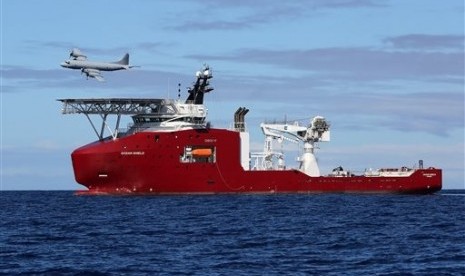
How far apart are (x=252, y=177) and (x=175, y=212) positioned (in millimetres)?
26593

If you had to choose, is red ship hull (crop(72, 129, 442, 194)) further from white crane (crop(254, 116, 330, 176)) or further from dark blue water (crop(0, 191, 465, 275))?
dark blue water (crop(0, 191, 465, 275))

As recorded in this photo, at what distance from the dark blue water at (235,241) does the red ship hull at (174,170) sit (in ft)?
60.5

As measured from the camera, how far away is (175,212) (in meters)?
57.3

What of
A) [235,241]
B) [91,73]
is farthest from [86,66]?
[235,241]

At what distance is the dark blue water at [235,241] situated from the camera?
2967 cm

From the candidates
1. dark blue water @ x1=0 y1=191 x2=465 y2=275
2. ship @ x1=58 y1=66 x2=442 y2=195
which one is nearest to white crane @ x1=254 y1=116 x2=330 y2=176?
ship @ x1=58 y1=66 x2=442 y2=195

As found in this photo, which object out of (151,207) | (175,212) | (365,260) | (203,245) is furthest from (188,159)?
(365,260)

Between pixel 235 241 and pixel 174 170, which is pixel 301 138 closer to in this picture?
pixel 174 170

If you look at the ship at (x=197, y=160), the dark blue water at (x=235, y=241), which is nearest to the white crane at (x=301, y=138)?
the ship at (x=197, y=160)

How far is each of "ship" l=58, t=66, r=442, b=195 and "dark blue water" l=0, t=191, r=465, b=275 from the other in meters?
18.7

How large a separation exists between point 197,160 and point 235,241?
44684 millimetres

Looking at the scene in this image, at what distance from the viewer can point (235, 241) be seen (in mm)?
37594

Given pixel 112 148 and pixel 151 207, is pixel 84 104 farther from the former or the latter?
pixel 151 207

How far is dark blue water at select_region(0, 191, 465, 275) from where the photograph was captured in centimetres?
2967
